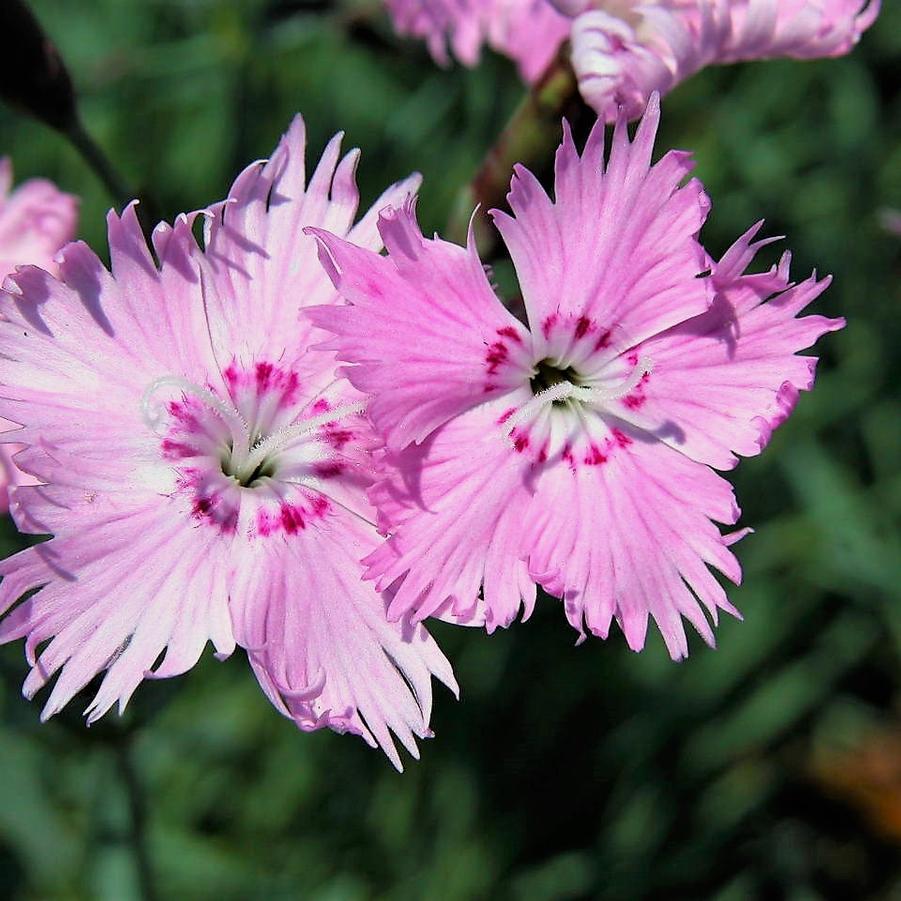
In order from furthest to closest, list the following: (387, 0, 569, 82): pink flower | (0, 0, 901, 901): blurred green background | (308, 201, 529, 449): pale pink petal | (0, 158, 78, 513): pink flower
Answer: (0, 0, 901, 901): blurred green background
(387, 0, 569, 82): pink flower
(0, 158, 78, 513): pink flower
(308, 201, 529, 449): pale pink petal

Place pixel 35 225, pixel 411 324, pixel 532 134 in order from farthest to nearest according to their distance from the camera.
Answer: pixel 35 225
pixel 532 134
pixel 411 324

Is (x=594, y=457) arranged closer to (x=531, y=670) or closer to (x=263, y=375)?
(x=263, y=375)

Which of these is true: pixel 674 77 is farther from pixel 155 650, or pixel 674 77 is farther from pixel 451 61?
pixel 451 61

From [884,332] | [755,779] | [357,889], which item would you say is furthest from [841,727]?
[357,889]

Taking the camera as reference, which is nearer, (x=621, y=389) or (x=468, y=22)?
(x=621, y=389)

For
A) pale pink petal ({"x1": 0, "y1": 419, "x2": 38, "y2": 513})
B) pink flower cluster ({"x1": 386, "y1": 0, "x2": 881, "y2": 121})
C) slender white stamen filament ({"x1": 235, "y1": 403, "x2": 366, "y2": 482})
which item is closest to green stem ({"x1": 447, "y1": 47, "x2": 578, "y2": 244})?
pink flower cluster ({"x1": 386, "y1": 0, "x2": 881, "y2": 121})

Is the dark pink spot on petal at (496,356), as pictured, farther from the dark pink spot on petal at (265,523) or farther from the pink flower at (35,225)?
the pink flower at (35,225)

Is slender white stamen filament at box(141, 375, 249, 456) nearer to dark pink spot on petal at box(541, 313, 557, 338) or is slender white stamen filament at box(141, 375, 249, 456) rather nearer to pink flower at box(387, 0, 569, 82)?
dark pink spot on petal at box(541, 313, 557, 338)

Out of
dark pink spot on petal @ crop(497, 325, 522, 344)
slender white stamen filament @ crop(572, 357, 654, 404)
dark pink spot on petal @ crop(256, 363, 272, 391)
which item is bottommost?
slender white stamen filament @ crop(572, 357, 654, 404)

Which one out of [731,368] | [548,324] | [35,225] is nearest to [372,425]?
[548,324]
